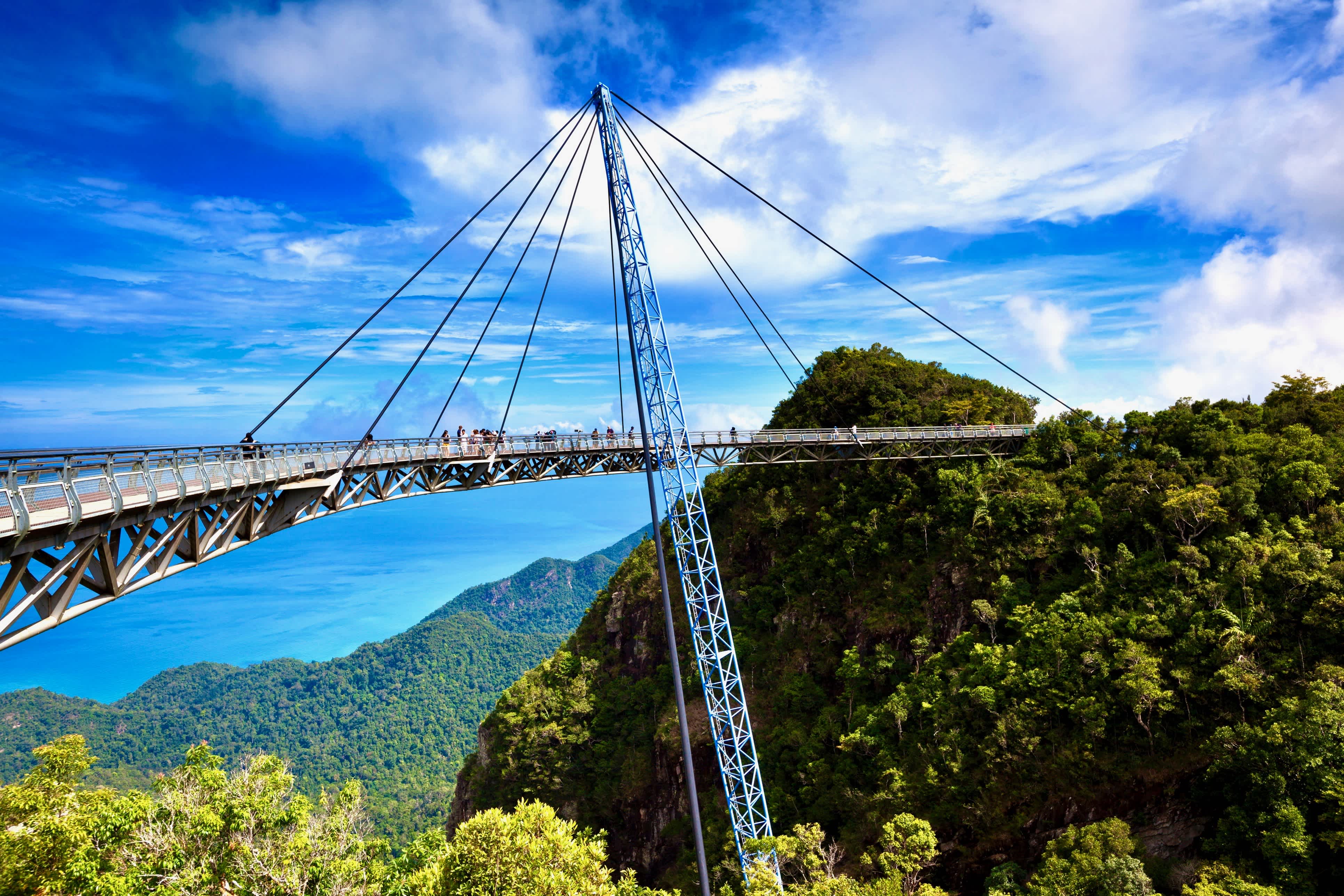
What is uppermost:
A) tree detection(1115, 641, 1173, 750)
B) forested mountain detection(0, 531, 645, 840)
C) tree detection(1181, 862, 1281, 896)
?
tree detection(1115, 641, 1173, 750)

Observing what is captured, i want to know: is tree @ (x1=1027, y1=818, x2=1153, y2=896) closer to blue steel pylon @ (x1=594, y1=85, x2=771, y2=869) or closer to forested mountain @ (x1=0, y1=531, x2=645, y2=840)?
blue steel pylon @ (x1=594, y1=85, x2=771, y2=869)

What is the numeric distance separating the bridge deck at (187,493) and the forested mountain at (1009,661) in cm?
1418

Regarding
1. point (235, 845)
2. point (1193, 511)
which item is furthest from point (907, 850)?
point (235, 845)

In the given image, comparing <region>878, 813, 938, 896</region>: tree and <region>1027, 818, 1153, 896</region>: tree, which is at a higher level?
<region>1027, 818, 1153, 896</region>: tree

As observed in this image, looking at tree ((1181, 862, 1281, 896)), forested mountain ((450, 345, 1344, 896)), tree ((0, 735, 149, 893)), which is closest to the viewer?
tree ((0, 735, 149, 893))

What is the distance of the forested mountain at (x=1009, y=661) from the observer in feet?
67.9

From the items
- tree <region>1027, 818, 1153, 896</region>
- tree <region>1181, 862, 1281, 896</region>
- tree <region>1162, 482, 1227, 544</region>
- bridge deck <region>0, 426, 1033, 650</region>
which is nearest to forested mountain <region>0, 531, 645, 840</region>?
bridge deck <region>0, 426, 1033, 650</region>

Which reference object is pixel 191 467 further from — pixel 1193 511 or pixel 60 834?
pixel 1193 511

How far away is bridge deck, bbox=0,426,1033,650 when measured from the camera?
1055 centimetres

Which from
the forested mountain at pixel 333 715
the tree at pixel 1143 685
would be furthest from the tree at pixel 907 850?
the forested mountain at pixel 333 715

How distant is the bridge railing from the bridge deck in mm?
27

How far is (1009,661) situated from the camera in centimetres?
2688

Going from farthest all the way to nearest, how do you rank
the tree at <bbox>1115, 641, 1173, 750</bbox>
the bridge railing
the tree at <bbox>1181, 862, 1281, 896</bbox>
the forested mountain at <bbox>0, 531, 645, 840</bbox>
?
the forested mountain at <bbox>0, 531, 645, 840</bbox> < the tree at <bbox>1115, 641, 1173, 750</bbox> < the tree at <bbox>1181, 862, 1281, 896</bbox> < the bridge railing

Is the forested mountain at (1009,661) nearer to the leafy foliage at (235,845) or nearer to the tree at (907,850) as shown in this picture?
the tree at (907,850)
